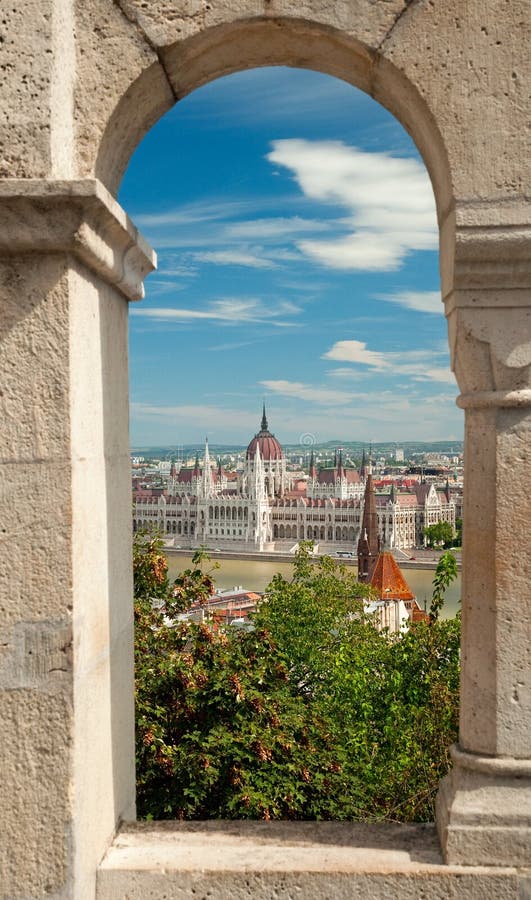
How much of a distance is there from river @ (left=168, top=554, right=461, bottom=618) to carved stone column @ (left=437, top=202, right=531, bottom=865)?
41.9 meters

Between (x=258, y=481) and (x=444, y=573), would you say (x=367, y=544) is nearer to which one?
(x=444, y=573)

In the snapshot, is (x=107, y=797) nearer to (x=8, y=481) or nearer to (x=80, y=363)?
(x=8, y=481)

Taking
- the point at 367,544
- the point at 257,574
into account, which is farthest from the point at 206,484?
the point at 367,544

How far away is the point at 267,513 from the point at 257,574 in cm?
2225

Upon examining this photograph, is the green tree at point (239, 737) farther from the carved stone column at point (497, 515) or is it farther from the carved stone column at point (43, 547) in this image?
the carved stone column at point (43, 547)

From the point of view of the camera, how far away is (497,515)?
1.97 metres

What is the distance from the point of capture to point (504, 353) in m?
1.93

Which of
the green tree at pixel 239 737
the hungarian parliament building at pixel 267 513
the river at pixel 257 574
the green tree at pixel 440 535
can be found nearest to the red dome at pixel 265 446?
the hungarian parliament building at pixel 267 513

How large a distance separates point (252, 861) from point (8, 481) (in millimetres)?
1056

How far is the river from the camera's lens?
5223 cm

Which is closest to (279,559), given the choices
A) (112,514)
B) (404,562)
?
(404,562)

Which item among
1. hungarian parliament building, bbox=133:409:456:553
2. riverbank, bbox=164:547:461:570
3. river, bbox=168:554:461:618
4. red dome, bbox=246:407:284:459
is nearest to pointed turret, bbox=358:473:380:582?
river, bbox=168:554:461:618

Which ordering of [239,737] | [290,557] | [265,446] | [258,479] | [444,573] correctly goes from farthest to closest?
[265,446]
[258,479]
[290,557]
[444,573]
[239,737]

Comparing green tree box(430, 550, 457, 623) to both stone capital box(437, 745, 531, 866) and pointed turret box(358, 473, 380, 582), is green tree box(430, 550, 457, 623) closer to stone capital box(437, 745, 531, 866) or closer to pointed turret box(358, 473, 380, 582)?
stone capital box(437, 745, 531, 866)
